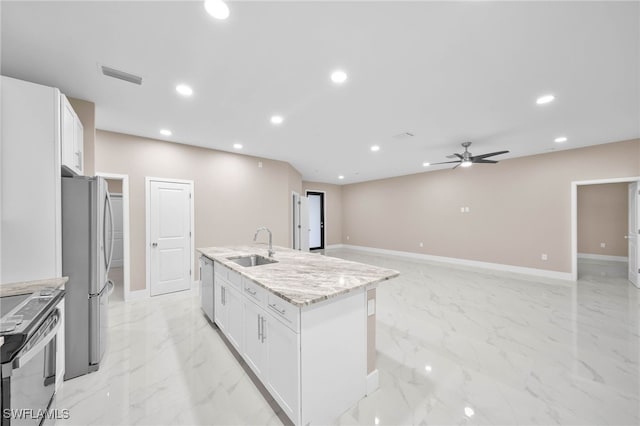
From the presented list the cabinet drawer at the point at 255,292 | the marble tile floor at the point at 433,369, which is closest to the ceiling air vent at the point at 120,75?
the cabinet drawer at the point at 255,292

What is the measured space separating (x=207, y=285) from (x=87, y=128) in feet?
7.44

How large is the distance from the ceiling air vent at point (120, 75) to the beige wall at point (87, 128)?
861 millimetres

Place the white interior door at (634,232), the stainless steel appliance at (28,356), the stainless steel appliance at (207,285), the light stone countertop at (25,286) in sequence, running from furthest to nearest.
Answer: the white interior door at (634,232) < the stainless steel appliance at (207,285) < the light stone countertop at (25,286) < the stainless steel appliance at (28,356)

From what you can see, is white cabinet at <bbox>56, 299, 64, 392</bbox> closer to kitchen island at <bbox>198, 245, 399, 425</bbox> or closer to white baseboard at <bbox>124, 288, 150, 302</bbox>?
kitchen island at <bbox>198, 245, 399, 425</bbox>

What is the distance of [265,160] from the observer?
5332 millimetres

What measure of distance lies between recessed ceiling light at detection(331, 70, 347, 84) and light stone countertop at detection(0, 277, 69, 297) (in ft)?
8.77

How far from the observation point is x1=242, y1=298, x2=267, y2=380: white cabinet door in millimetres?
1786

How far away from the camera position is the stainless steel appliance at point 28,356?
1.04 metres

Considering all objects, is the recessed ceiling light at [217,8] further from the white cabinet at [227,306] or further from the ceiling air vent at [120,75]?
the white cabinet at [227,306]

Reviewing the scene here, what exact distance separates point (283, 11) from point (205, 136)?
2885 mm

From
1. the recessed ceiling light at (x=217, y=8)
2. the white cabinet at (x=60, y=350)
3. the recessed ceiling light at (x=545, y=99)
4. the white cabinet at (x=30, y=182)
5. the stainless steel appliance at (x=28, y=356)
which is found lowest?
the white cabinet at (x=60, y=350)

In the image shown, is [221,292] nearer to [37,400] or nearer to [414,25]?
[37,400]

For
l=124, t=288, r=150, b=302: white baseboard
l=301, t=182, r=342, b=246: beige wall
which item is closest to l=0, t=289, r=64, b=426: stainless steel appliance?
l=124, t=288, r=150, b=302: white baseboard

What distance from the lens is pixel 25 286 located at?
5.36 ft
